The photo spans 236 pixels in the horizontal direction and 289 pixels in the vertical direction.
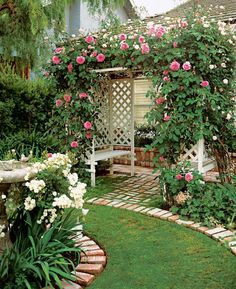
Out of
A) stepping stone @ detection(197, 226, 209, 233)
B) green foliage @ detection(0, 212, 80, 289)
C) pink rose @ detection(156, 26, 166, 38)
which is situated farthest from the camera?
pink rose @ detection(156, 26, 166, 38)

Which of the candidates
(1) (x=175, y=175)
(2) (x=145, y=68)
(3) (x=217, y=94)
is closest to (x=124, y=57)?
(2) (x=145, y=68)

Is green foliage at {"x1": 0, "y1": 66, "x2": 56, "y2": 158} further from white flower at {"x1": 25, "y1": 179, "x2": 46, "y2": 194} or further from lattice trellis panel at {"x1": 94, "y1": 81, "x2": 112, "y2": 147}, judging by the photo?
white flower at {"x1": 25, "y1": 179, "x2": 46, "y2": 194}

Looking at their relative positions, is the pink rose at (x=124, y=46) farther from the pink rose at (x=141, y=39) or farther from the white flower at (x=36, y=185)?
the white flower at (x=36, y=185)

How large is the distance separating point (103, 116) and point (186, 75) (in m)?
3.02

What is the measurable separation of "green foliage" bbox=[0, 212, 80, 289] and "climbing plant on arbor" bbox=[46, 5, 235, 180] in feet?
7.93

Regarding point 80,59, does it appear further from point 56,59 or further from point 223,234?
point 223,234

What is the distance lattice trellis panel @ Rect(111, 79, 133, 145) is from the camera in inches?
312

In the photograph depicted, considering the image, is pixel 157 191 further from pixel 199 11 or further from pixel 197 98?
pixel 199 11

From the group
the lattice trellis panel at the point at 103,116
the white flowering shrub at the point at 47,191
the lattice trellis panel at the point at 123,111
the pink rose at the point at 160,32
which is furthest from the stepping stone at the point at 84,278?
the lattice trellis panel at the point at 123,111

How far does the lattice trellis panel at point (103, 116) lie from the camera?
7656mm

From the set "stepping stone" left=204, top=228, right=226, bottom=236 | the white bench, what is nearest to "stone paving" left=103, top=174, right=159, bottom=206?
the white bench

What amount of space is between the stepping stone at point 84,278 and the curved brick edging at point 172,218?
1.22m

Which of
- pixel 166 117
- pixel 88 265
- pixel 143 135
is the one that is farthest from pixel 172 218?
pixel 143 135

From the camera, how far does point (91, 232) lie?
170 inches
